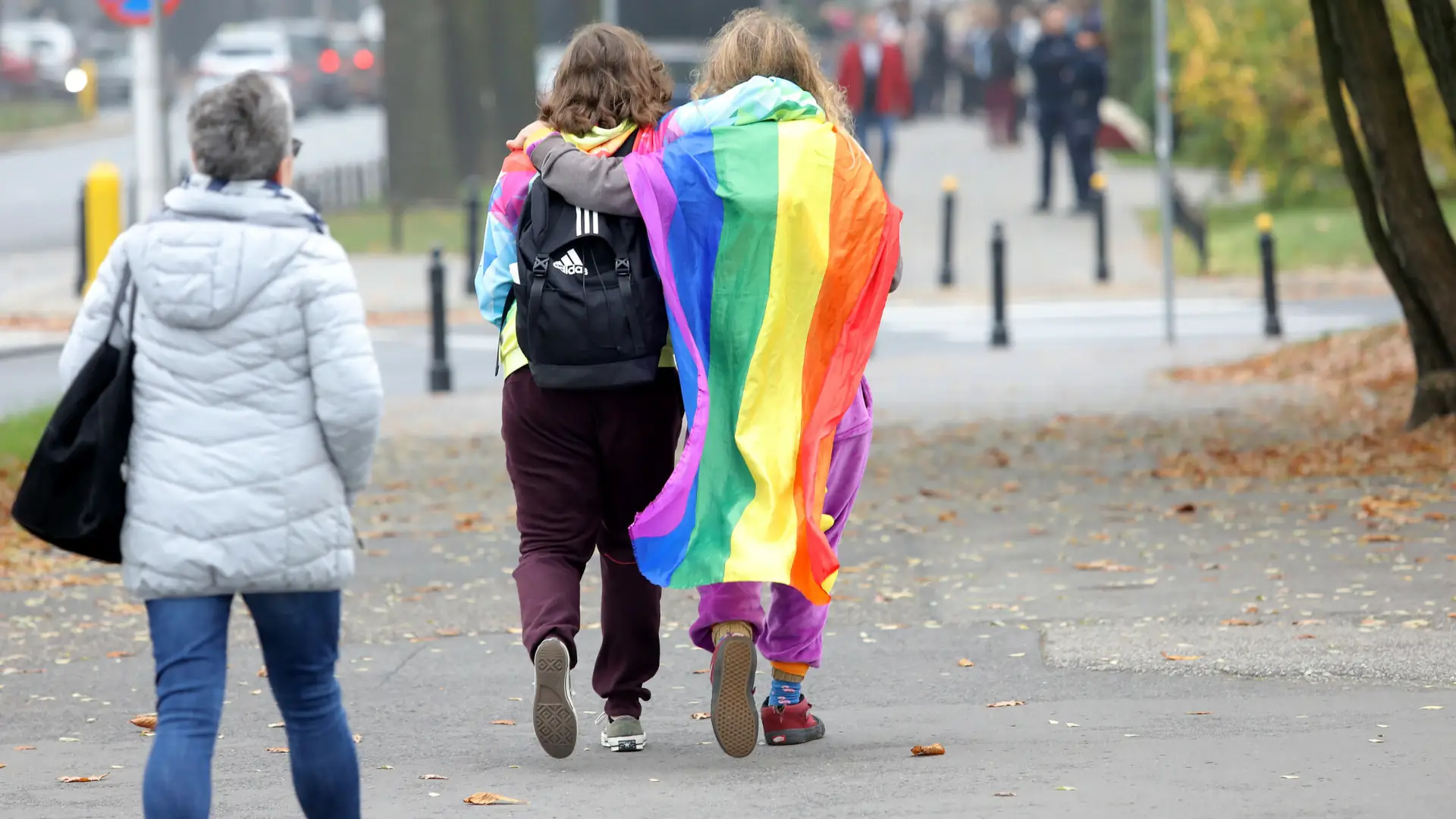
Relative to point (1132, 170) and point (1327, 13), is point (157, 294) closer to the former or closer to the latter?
point (1327, 13)

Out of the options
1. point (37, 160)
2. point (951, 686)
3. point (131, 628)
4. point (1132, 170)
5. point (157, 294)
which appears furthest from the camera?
point (37, 160)

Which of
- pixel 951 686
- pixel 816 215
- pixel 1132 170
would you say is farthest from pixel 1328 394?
pixel 1132 170

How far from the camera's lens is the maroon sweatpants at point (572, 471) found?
18.9 ft

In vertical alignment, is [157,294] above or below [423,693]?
above

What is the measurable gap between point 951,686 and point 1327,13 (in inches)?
218

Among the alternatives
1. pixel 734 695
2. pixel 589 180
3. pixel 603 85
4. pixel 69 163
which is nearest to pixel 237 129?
pixel 589 180

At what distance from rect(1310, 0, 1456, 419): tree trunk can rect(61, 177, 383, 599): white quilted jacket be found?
24.7 feet

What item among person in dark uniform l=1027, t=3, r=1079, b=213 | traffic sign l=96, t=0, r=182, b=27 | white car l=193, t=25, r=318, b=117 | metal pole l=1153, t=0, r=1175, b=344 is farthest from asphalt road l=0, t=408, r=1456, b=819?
white car l=193, t=25, r=318, b=117

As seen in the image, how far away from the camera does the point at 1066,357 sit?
1748cm

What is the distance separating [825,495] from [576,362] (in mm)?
792

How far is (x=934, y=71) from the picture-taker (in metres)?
49.8

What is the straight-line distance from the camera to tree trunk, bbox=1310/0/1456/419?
1095 cm

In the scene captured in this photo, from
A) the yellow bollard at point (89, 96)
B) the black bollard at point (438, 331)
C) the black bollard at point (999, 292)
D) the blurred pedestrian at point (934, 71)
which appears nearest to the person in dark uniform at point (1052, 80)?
the black bollard at point (999, 292)

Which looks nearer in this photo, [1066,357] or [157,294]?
[157,294]
